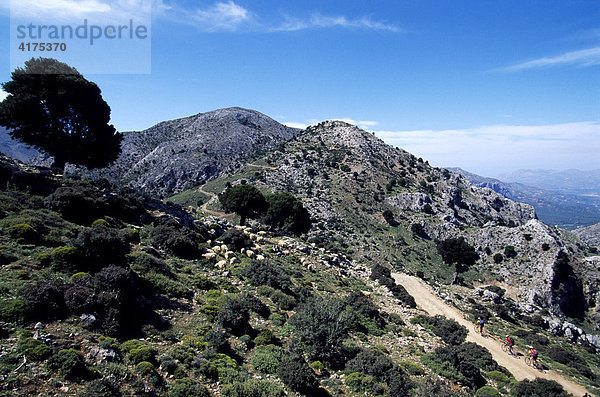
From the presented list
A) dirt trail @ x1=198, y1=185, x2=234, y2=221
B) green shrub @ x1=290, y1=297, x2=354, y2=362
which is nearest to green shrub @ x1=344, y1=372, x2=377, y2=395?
green shrub @ x1=290, y1=297, x2=354, y2=362

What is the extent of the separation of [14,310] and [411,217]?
3822 inches

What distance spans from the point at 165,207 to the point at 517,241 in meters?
83.8

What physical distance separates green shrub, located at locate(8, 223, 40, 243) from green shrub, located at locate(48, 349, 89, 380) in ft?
39.6

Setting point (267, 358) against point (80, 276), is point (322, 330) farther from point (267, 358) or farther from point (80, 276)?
point (80, 276)

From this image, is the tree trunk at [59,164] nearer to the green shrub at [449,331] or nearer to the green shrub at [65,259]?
the green shrub at [65,259]

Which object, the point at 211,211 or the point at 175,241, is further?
the point at 211,211

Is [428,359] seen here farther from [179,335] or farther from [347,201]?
[347,201]

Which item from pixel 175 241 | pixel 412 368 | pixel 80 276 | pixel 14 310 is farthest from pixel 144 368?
pixel 412 368

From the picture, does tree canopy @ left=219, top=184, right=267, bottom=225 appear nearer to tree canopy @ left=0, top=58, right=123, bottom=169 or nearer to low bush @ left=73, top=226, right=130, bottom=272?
tree canopy @ left=0, top=58, right=123, bottom=169

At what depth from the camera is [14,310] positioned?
11.7m

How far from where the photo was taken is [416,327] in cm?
2730

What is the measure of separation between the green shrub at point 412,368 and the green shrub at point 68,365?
59.0 ft

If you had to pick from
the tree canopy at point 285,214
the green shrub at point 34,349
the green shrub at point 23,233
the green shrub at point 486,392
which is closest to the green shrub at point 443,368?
the green shrub at point 486,392

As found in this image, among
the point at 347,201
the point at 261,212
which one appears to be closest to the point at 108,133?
the point at 261,212
